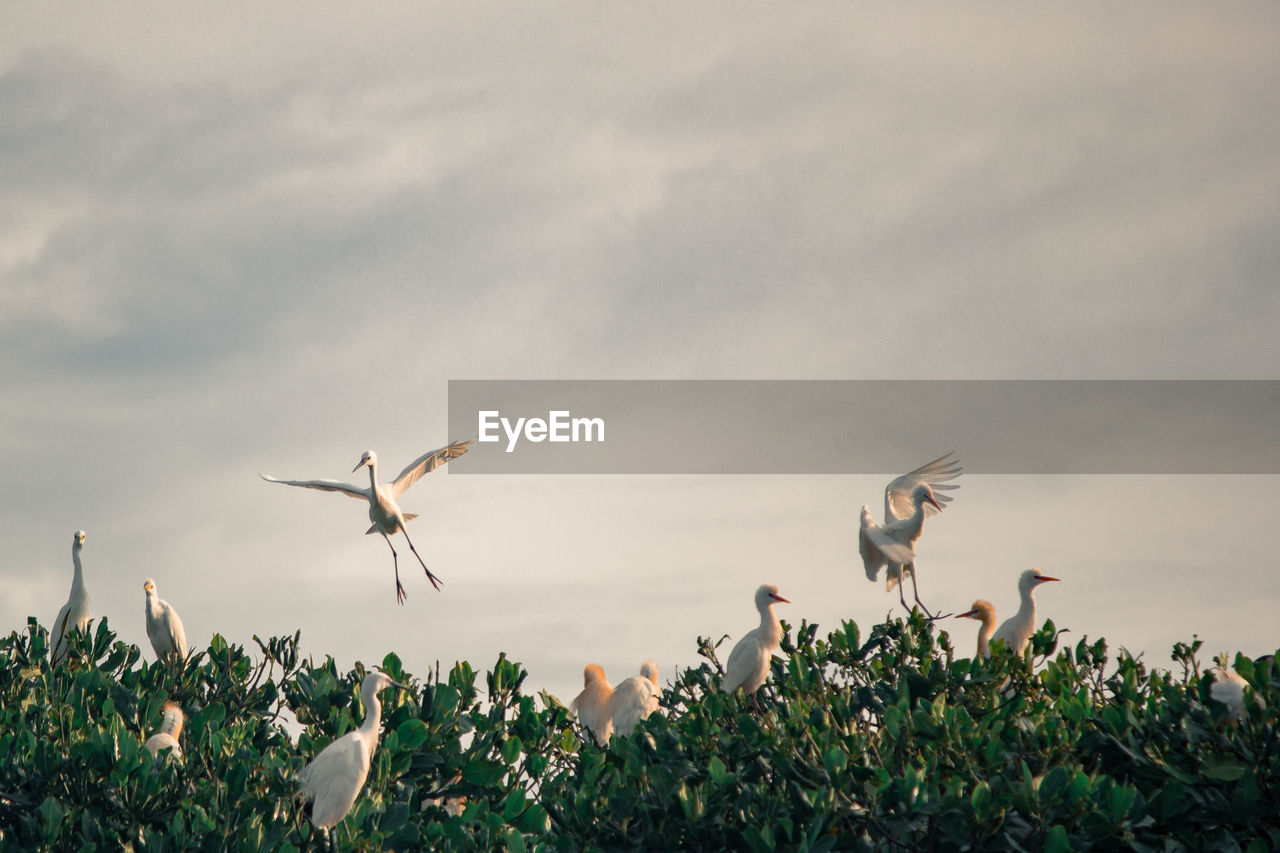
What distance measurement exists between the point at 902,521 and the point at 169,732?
8942 mm

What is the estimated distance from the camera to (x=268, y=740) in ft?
37.9

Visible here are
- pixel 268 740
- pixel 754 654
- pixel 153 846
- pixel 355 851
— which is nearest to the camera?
pixel 355 851

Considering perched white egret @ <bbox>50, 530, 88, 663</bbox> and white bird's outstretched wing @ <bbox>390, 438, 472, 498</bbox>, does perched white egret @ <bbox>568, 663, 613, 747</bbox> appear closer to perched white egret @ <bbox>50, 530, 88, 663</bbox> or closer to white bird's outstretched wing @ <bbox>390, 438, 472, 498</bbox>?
white bird's outstretched wing @ <bbox>390, 438, 472, 498</bbox>

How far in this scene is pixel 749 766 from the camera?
798 centimetres

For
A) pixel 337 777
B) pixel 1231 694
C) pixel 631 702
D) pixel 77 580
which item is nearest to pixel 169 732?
pixel 337 777

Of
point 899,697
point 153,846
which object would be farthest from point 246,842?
point 899,697

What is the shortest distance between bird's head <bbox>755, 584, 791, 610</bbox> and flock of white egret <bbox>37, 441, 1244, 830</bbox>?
0.5 inches

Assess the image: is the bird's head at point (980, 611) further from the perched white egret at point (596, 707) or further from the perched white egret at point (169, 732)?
the perched white egret at point (169, 732)

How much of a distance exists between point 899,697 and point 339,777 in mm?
4185

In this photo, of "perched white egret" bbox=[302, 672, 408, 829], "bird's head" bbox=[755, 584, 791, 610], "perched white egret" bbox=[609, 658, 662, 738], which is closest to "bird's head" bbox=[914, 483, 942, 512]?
"bird's head" bbox=[755, 584, 791, 610]

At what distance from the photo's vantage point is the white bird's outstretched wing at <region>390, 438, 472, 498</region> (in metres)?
17.0

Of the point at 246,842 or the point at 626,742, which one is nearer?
the point at 246,842

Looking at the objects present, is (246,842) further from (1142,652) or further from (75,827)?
(1142,652)

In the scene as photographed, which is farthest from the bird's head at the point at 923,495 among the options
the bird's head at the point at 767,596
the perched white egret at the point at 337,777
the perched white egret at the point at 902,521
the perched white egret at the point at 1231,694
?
the perched white egret at the point at 337,777
